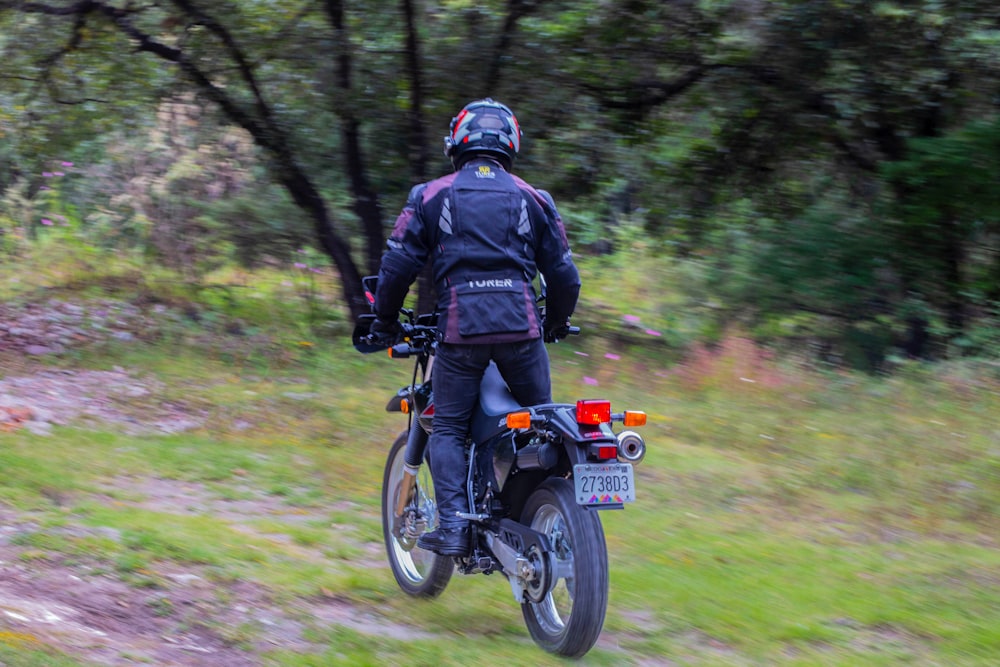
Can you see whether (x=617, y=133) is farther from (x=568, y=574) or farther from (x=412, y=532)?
(x=568, y=574)

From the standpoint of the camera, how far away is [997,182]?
9.60 meters

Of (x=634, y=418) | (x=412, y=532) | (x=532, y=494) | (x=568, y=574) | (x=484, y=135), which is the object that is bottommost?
(x=412, y=532)

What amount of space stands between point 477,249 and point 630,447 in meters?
1.07

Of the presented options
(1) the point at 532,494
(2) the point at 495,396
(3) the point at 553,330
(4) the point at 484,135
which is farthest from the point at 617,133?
(1) the point at 532,494

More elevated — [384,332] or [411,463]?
[384,332]

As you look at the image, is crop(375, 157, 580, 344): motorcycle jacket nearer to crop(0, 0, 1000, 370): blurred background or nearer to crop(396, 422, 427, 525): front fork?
crop(396, 422, 427, 525): front fork

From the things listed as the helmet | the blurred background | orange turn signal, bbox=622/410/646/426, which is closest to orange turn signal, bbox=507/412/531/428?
orange turn signal, bbox=622/410/646/426

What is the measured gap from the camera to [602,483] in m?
3.99

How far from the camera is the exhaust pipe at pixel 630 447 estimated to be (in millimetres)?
3963

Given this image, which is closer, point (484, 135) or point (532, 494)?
point (532, 494)

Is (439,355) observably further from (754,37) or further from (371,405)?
(754,37)

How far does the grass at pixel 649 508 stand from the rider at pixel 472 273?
0.86 m

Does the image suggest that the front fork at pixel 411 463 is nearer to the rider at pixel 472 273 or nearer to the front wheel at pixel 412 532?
the front wheel at pixel 412 532

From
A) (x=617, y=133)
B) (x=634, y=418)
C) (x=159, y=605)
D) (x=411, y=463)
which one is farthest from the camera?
(x=617, y=133)
